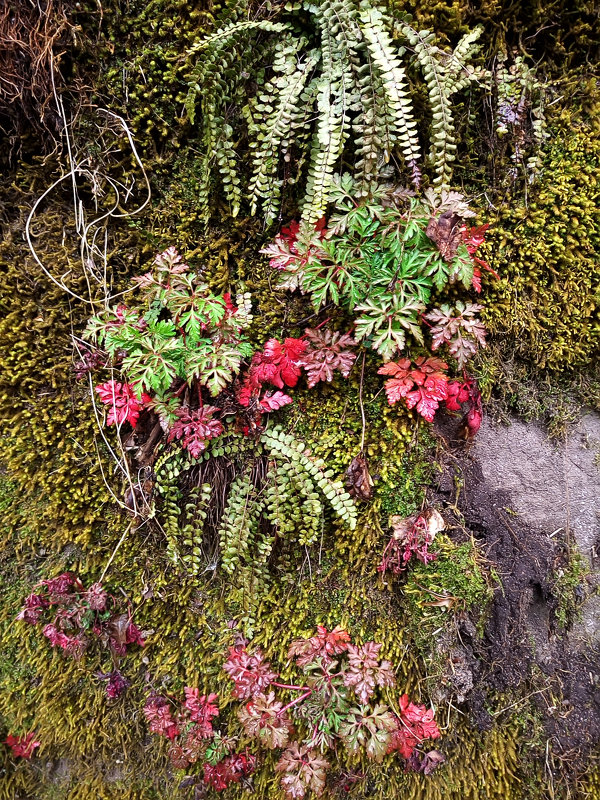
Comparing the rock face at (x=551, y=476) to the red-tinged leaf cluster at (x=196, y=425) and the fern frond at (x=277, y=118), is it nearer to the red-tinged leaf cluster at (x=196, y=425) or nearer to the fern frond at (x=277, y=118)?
the red-tinged leaf cluster at (x=196, y=425)

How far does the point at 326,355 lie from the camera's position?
7.24 feet

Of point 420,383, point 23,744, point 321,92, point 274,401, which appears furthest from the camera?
point 23,744

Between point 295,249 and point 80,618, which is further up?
point 295,249

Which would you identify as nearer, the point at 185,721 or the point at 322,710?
the point at 322,710

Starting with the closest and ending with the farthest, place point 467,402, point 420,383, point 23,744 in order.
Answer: point 420,383
point 467,402
point 23,744

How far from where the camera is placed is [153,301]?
2.35m

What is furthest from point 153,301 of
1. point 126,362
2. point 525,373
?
point 525,373

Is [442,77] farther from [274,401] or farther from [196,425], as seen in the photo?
[196,425]

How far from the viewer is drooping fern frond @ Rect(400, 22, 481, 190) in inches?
77.9

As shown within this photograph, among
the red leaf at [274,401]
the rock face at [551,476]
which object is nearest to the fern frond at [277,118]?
the red leaf at [274,401]

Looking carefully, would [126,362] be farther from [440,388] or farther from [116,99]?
[440,388]

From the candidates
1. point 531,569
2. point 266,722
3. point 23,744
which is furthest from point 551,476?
point 23,744

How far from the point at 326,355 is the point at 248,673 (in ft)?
5.88

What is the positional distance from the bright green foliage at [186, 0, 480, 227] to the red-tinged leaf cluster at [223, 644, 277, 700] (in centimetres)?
240
